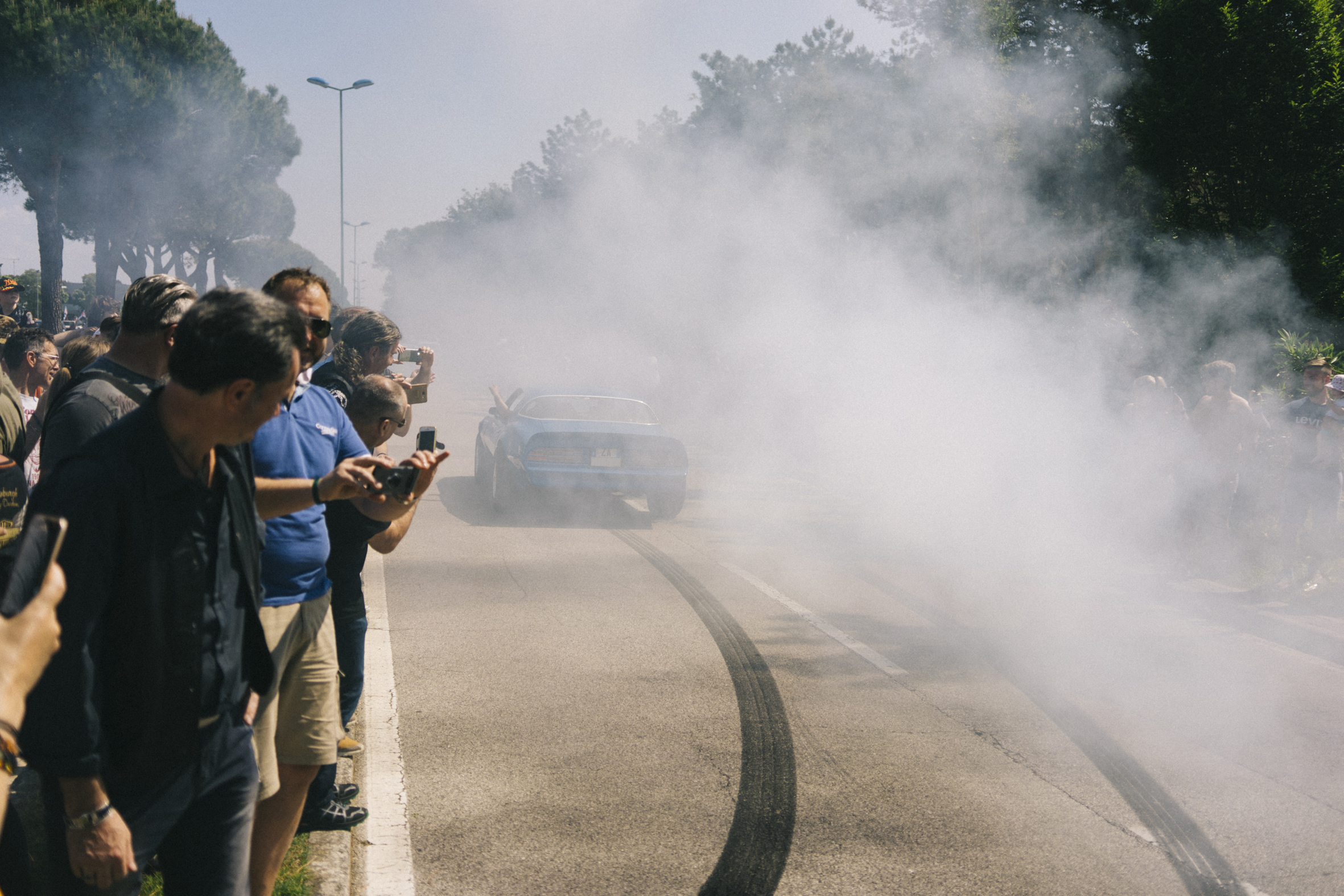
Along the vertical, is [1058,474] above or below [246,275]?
below

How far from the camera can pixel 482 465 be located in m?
9.73

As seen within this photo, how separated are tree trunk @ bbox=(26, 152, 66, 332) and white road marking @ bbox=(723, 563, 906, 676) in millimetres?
28060

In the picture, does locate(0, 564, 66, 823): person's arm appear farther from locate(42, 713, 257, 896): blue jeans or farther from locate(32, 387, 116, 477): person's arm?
locate(32, 387, 116, 477): person's arm

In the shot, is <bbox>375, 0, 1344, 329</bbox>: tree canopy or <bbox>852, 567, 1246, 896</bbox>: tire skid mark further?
<bbox>375, 0, 1344, 329</bbox>: tree canopy

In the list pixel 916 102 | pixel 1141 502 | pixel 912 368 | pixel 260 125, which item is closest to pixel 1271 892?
pixel 1141 502

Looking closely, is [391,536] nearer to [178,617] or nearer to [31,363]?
[178,617]

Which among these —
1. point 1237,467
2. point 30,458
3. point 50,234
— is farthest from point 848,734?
point 50,234

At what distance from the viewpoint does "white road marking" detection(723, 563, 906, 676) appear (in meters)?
4.75

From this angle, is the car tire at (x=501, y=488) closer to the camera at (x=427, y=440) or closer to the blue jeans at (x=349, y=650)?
the blue jeans at (x=349, y=650)

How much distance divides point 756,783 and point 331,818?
Result: 4.74ft

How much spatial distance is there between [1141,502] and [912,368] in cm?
356

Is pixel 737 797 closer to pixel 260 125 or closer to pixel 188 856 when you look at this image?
pixel 188 856

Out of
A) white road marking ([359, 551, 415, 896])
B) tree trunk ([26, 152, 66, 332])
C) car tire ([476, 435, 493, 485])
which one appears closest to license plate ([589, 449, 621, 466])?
car tire ([476, 435, 493, 485])

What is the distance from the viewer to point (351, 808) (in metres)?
2.99
